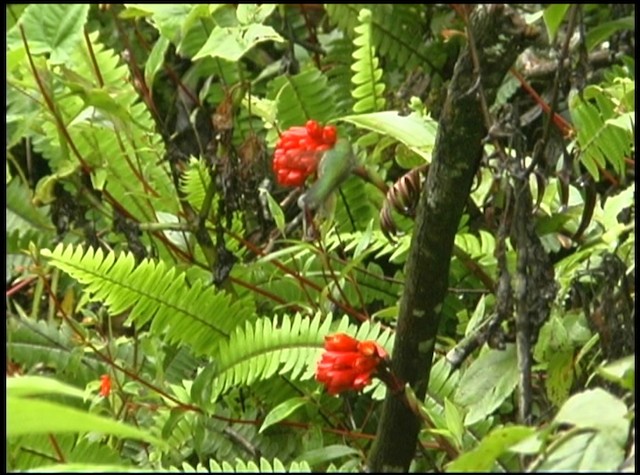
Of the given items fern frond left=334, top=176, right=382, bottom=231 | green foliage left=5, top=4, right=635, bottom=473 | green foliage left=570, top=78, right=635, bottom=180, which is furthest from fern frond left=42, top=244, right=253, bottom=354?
green foliage left=570, top=78, right=635, bottom=180

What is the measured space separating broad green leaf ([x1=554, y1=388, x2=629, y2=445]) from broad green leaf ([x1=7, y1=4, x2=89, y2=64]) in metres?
1.24

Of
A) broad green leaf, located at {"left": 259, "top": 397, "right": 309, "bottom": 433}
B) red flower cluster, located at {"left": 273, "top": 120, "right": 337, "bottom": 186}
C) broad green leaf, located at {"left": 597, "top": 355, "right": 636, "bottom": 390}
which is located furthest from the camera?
A: broad green leaf, located at {"left": 259, "top": 397, "right": 309, "bottom": 433}

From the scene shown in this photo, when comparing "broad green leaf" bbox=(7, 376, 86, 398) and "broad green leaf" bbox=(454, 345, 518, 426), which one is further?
"broad green leaf" bbox=(454, 345, 518, 426)

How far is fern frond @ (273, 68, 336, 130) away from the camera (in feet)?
6.46

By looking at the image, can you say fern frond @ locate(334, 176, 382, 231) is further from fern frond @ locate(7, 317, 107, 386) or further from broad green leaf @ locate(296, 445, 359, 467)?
broad green leaf @ locate(296, 445, 359, 467)

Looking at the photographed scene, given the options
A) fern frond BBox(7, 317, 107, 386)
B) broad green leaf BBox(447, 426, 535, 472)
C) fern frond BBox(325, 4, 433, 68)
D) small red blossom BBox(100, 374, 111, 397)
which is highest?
fern frond BBox(325, 4, 433, 68)

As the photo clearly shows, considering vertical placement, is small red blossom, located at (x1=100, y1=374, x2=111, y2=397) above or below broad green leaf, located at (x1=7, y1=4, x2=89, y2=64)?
below

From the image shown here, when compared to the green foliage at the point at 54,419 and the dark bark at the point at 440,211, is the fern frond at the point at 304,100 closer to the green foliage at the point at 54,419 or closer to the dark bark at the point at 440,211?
the dark bark at the point at 440,211

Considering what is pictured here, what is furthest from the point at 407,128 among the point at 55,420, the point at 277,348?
the point at 55,420

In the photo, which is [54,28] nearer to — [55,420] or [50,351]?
[50,351]

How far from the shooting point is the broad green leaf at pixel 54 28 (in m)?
1.85

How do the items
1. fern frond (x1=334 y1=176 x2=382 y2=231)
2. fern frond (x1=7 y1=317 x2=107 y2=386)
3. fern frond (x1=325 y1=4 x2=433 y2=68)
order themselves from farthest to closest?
1. fern frond (x1=325 y1=4 x2=433 y2=68)
2. fern frond (x1=334 y1=176 x2=382 y2=231)
3. fern frond (x1=7 y1=317 x2=107 y2=386)

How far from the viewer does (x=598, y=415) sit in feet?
2.39

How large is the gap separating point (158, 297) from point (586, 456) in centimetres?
95
